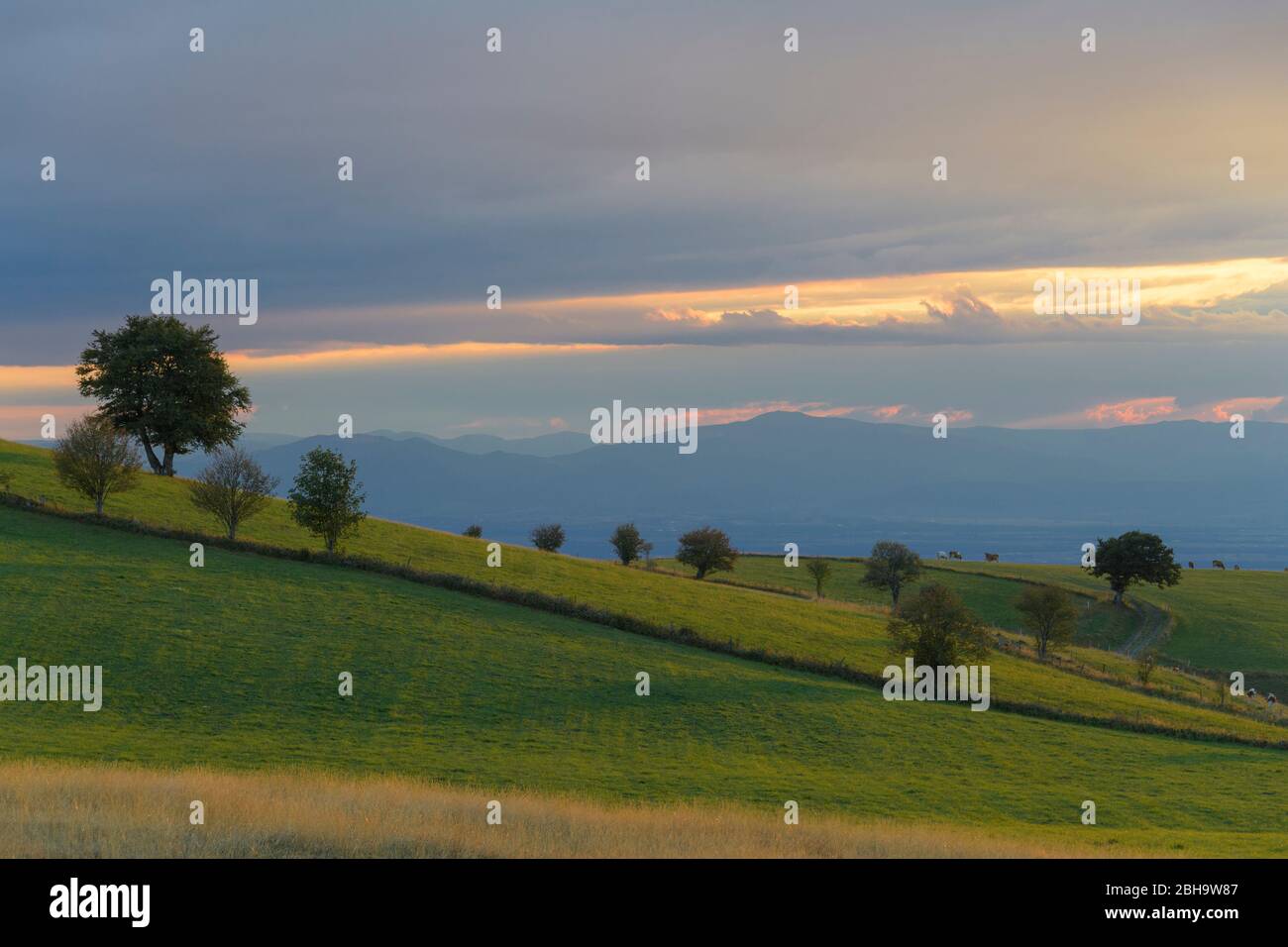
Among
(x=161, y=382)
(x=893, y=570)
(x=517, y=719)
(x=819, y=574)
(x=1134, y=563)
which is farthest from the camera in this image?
(x=1134, y=563)

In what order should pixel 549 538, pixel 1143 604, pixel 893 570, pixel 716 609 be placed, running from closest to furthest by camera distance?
1. pixel 716 609
2. pixel 893 570
3. pixel 1143 604
4. pixel 549 538

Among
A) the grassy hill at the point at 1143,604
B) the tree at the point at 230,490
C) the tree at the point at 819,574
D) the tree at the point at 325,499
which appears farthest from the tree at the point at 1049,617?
the tree at the point at 230,490

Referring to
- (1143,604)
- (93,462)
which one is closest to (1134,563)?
(1143,604)

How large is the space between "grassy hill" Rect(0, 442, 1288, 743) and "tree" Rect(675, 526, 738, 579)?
34.5ft

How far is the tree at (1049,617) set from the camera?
257 ft

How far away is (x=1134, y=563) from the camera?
4353 inches

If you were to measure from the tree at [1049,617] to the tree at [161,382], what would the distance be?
230ft

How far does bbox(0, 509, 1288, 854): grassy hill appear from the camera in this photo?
110 ft

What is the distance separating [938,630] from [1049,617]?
960 inches

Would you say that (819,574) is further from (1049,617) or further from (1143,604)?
(1143,604)

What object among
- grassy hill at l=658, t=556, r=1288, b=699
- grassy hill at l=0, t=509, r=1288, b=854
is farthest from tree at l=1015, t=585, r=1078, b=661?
grassy hill at l=0, t=509, r=1288, b=854

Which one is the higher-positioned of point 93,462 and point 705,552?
point 93,462

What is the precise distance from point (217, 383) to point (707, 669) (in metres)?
60.8
